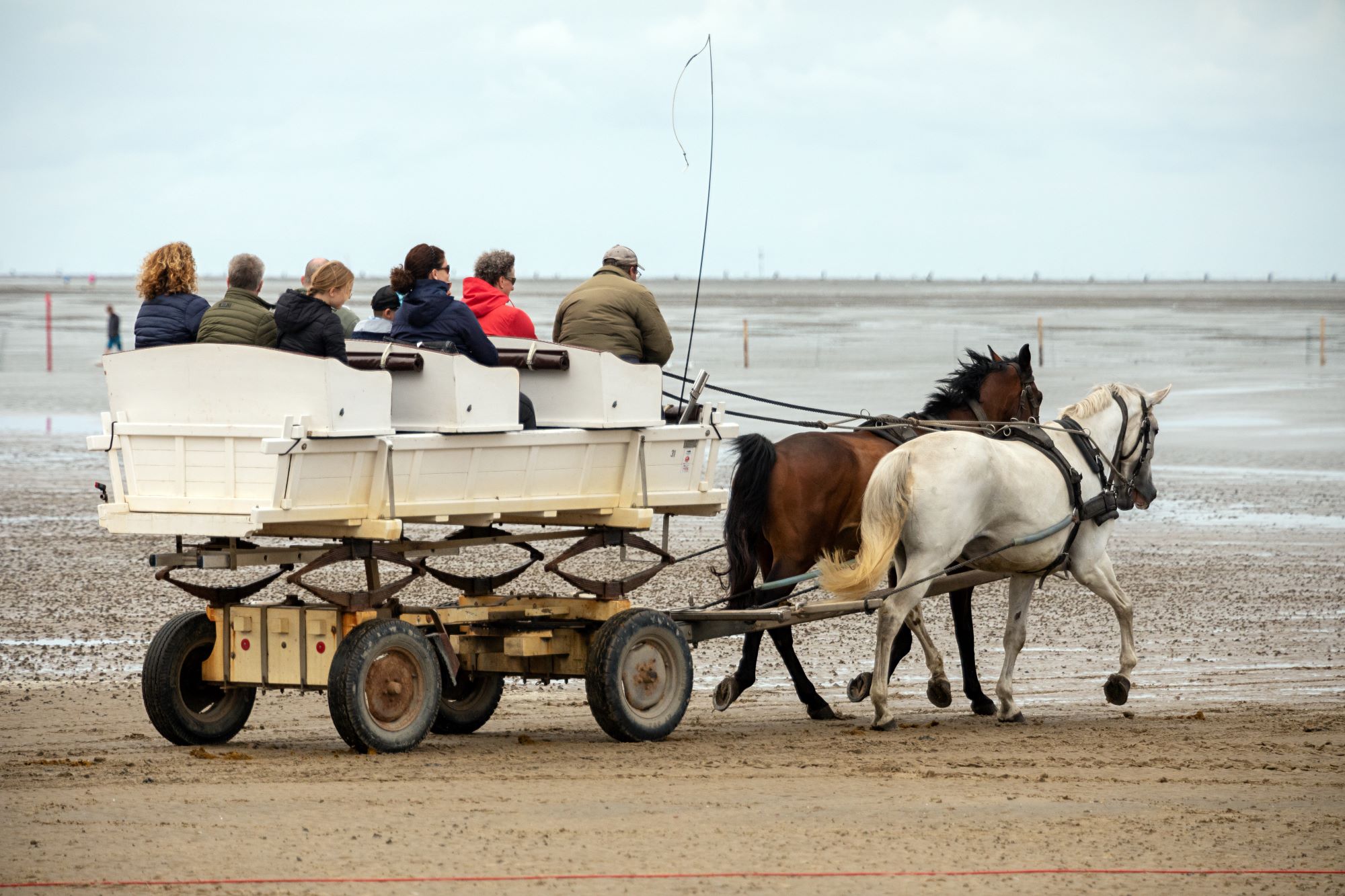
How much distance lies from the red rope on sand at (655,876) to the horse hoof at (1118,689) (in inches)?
135

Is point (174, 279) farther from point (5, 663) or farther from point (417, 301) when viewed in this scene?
point (5, 663)

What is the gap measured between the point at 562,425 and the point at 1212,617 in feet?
20.0

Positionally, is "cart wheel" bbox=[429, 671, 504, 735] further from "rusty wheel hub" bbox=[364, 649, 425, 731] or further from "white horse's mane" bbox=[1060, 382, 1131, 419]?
Answer: "white horse's mane" bbox=[1060, 382, 1131, 419]

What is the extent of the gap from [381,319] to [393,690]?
2.35 meters

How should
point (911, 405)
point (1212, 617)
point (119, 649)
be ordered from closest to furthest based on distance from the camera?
point (119, 649), point (1212, 617), point (911, 405)

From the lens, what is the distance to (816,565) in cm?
1038

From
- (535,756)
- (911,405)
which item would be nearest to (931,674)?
(535,756)

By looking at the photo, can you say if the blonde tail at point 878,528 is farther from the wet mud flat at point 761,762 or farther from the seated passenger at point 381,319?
the seated passenger at point 381,319

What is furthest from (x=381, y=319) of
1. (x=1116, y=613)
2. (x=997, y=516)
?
→ (x=1116, y=613)

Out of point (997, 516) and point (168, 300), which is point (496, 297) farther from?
point (997, 516)

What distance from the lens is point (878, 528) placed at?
966 centimetres

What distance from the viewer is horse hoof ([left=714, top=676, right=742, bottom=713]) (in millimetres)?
10125

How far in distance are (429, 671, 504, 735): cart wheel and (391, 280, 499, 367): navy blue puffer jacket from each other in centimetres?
194

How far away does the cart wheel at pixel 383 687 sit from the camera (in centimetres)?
841
